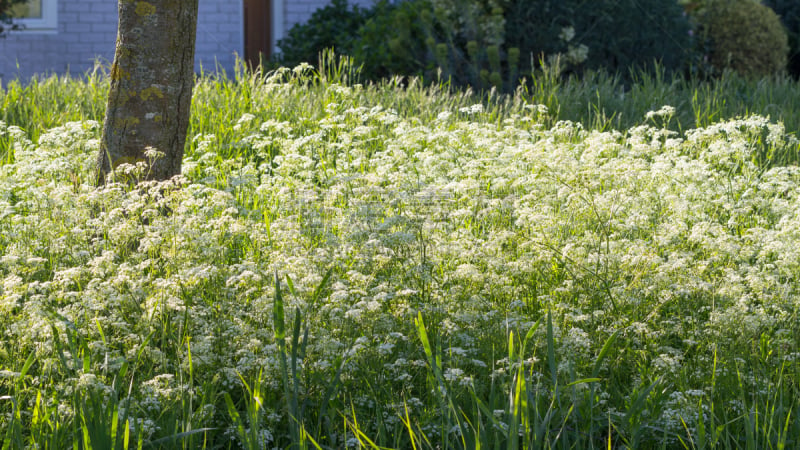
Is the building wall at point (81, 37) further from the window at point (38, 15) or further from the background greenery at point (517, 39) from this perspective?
the background greenery at point (517, 39)

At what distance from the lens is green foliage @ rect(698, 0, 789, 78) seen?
11.4 meters

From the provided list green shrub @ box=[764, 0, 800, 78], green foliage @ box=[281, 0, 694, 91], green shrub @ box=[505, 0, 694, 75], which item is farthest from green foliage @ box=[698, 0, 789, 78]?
green shrub @ box=[764, 0, 800, 78]

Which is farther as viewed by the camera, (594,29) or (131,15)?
(594,29)

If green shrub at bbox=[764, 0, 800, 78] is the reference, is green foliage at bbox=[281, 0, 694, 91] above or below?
below

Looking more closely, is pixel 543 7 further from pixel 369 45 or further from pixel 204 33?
pixel 204 33

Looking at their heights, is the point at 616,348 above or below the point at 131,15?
below

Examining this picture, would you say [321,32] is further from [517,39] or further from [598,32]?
[598,32]

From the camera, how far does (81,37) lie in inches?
534

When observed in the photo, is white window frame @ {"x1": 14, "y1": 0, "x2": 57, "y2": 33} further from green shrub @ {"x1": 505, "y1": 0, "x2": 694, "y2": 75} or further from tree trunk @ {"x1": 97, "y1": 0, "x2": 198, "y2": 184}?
tree trunk @ {"x1": 97, "y1": 0, "x2": 198, "y2": 184}

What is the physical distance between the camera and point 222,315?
9.34ft

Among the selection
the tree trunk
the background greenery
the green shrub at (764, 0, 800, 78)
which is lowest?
the tree trunk

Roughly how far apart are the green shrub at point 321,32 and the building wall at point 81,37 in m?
1.47

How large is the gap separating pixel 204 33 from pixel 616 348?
39.6ft

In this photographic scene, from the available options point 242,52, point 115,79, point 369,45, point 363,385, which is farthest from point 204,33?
point 363,385
